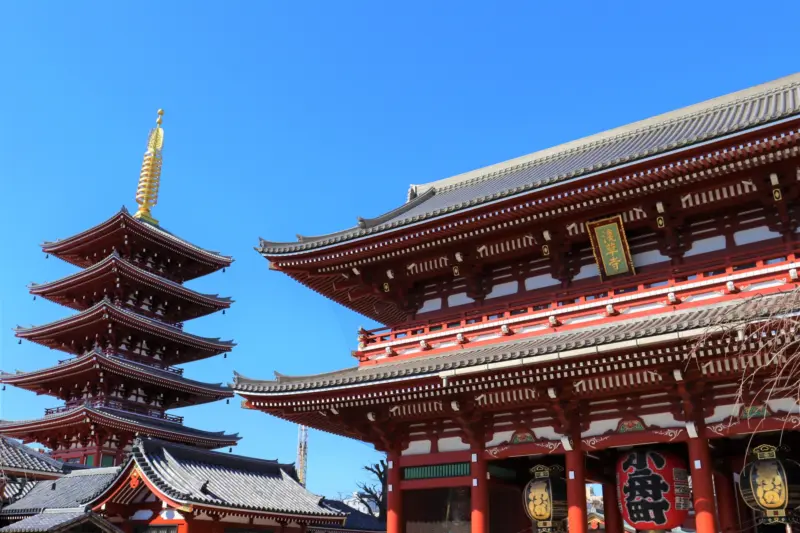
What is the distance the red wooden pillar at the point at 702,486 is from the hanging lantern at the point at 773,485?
0.74 meters

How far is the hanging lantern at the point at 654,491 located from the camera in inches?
492

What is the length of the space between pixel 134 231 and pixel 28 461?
46.0ft

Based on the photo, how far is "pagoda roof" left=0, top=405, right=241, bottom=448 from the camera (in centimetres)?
3266

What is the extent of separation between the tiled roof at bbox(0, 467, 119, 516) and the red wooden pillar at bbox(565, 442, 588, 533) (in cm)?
1751

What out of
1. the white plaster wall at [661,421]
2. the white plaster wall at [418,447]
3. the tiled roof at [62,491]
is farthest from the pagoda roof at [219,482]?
the white plaster wall at [661,421]

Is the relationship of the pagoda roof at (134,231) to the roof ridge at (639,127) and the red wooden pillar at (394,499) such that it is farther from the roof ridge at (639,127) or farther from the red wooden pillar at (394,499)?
the red wooden pillar at (394,499)

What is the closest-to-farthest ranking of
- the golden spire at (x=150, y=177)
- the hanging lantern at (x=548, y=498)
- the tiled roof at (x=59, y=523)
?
1. the hanging lantern at (x=548, y=498)
2. the tiled roof at (x=59, y=523)
3. the golden spire at (x=150, y=177)

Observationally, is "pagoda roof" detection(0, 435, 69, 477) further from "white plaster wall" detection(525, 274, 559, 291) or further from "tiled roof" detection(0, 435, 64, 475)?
"white plaster wall" detection(525, 274, 559, 291)

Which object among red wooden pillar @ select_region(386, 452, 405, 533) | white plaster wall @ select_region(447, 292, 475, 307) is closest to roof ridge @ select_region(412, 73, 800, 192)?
white plaster wall @ select_region(447, 292, 475, 307)

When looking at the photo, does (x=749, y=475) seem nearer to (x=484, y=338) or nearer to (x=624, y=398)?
(x=624, y=398)

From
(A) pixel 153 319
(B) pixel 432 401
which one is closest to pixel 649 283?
(B) pixel 432 401

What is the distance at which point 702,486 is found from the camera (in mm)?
11875

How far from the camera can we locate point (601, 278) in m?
14.5

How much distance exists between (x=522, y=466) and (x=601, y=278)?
5.01m
